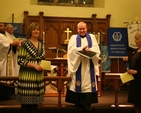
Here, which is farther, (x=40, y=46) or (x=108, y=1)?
(x=108, y=1)

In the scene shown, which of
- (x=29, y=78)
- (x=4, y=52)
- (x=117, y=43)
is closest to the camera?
(x=29, y=78)

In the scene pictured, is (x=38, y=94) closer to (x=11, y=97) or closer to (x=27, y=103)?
(x=27, y=103)

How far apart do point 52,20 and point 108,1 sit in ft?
7.16

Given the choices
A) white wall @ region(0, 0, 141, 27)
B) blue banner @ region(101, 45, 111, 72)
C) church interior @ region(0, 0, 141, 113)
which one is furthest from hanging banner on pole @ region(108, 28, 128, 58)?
white wall @ region(0, 0, 141, 27)

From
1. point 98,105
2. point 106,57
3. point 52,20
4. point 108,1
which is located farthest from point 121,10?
point 98,105

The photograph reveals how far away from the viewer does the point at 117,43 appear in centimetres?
884

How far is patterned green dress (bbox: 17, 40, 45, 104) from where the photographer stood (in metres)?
3.70

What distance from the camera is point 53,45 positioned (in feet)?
29.8

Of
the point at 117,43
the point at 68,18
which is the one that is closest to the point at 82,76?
the point at 117,43

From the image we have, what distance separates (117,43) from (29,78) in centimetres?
563

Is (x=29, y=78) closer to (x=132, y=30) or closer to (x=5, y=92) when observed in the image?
(x=5, y=92)

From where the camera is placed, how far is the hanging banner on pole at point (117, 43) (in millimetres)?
8750

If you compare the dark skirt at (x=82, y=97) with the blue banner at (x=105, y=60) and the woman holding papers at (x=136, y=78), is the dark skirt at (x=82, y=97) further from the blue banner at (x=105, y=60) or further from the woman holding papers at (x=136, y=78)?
the blue banner at (x=105, y=60)

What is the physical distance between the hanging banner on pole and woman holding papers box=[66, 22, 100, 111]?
3874 mm
